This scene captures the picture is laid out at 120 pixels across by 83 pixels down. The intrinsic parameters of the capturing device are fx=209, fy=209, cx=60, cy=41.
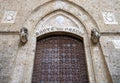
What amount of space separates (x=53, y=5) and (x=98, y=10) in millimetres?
1702

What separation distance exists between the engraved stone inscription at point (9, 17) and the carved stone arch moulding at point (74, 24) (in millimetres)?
499

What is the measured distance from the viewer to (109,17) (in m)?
7.49

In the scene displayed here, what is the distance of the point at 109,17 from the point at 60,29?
1832 mm

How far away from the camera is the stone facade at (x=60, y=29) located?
5.93 metres

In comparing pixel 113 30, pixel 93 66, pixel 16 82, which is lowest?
pixel 16 82

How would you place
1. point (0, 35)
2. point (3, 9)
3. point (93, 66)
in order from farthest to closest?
1. point (3, 9)
2. point (0, 35)
3. point (93, 66)

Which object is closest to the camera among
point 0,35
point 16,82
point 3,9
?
point 16,82

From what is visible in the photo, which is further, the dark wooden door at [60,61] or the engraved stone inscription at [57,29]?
the engraved stone inscription at [57,29]

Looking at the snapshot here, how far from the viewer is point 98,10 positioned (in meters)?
7.72

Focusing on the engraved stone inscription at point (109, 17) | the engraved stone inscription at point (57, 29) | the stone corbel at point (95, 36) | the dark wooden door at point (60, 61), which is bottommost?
the dark wooden door at point (60, 61)

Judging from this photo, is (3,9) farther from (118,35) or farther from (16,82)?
(118,35)

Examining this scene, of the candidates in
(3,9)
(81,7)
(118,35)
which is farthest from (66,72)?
(3,9)

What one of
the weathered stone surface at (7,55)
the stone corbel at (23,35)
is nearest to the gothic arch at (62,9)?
the stone corbel at (23,35)

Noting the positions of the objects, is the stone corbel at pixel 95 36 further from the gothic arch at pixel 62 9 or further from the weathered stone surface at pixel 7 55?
the weathered stone surface at pixel 7 55
